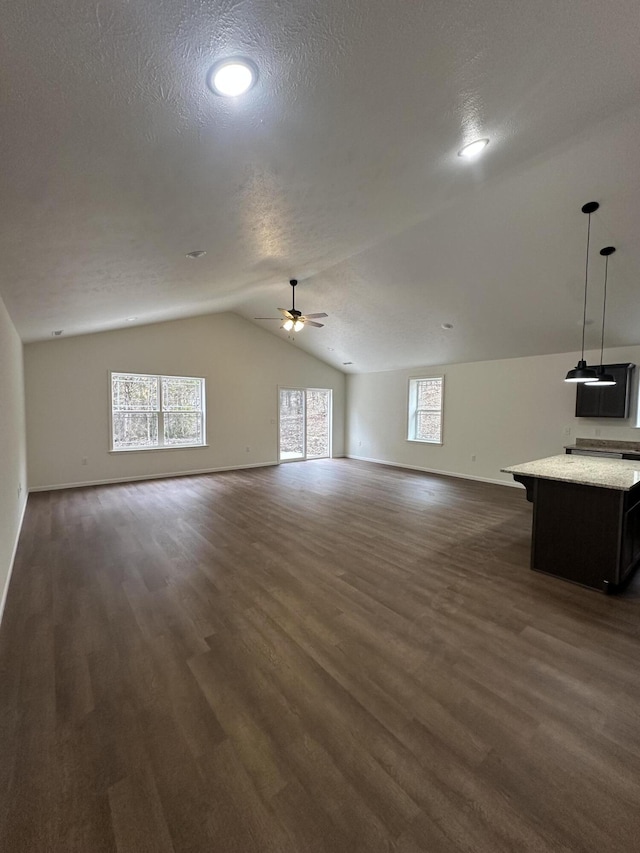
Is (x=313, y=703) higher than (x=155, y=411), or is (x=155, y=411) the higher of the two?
(x=155, y=411)

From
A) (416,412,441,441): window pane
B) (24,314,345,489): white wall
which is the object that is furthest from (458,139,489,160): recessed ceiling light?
(24,314,345,489): white wall

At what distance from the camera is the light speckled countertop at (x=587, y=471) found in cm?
283

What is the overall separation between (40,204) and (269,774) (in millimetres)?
2671

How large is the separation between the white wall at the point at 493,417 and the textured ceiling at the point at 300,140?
6.84 ft

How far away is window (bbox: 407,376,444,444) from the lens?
795 centimetres

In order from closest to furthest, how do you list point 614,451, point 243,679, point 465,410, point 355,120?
point 355,120 < point 243,679 < point 614,451 < point 465,410

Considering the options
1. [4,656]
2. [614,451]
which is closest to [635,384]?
[614,451]

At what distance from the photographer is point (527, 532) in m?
4.24

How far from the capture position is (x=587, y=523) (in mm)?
2973

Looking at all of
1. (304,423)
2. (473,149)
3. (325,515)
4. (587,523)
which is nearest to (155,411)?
(304,423)

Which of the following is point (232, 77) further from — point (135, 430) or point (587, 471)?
point (135, 430)

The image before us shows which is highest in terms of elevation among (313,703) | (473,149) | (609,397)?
(473,149)

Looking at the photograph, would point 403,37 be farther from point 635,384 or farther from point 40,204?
point 635,384

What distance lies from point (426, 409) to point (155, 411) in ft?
18.9
